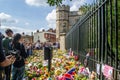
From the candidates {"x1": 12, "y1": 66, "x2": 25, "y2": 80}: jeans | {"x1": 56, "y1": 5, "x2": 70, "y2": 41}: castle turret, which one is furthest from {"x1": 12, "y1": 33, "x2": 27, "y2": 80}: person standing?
{"x1": 56, "y1": 5, "x2": 70, "y2": 41}: castle turret

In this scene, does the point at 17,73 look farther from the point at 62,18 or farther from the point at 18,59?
the point at 62,18

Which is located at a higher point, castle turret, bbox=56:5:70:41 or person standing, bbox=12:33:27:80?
castle turret, bbox=56:5:70:41

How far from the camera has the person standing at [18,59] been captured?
9.46 metres

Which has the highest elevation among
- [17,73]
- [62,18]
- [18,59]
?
[62,18]

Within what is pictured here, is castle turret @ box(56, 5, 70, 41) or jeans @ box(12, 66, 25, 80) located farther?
castle turret @ box(56, 5, 70, 41)

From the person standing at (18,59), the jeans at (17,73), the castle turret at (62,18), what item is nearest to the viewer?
the person standing at (18,59)

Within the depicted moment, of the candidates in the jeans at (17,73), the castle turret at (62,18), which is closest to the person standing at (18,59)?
the jeans at (17,73)

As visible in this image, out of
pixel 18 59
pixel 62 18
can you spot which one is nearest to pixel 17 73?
pixel 18 59

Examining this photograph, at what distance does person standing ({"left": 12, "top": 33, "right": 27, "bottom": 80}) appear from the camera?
31.0 ft

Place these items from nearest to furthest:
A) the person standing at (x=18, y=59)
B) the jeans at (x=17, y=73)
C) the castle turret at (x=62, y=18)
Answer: the person standing at (x=18, y=59)
the jeans at (x=17, y=73)
the castle turret at (x=62, y=18)

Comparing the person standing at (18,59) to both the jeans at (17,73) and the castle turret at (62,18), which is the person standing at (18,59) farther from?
the castle turret at (62,18)

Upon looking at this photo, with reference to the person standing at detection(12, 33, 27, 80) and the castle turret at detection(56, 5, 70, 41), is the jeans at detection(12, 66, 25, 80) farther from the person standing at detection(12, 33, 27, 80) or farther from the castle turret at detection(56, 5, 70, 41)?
the castle turret at detection(56, 5, 70, 41)

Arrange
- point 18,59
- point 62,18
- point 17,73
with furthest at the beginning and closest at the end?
1. point 62,18
2. point 17,73
3. point 18,59

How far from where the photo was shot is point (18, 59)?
9594 millimetres
